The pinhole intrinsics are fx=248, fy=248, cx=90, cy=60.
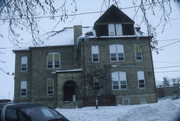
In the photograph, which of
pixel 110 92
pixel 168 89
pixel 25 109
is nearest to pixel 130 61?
pixel 110 92

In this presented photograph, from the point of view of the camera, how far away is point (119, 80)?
94.4 feet

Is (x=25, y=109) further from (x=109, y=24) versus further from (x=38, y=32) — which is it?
(x=109, y=24)

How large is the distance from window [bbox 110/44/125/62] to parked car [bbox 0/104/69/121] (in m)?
21.0

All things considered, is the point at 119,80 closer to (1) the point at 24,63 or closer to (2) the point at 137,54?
(2) the point at 137,54

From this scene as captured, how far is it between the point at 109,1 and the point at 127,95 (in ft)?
74.3

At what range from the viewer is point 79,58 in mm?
31094

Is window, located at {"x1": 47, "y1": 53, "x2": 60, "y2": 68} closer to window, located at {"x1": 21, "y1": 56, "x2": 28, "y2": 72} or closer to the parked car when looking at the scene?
window, located at {"x1": 21, "y1": 56, "x2": 28, "y2": 72}

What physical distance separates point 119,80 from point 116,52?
11.2 ft

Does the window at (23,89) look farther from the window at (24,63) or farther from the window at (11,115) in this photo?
the window at (11,115)

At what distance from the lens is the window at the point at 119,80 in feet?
94.0

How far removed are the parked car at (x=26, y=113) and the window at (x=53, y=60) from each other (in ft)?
76.1

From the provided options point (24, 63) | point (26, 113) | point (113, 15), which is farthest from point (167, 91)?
point (26, 113)

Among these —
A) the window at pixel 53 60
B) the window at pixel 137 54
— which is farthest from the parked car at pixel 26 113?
the window at pixel 53 60

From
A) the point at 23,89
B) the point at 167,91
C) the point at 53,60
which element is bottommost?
the point at 167,91
